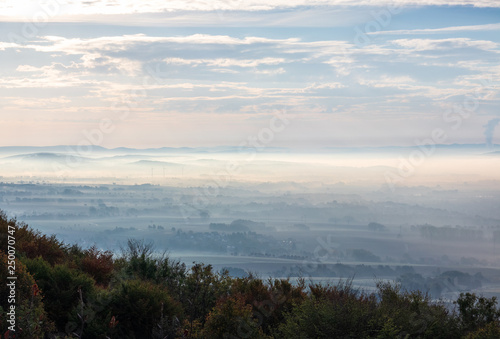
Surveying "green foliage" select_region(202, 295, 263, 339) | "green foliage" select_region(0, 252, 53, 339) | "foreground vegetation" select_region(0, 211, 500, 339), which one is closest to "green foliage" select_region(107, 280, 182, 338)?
"foreground vegetation" select_region(0, 211, 500, 339)

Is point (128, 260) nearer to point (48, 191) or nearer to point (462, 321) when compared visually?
point (462, 321)

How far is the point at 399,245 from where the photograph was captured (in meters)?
162

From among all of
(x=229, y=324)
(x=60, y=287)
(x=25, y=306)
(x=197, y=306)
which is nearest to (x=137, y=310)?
(x=60, y=287)

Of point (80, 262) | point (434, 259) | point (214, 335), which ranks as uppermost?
point (434, 259)

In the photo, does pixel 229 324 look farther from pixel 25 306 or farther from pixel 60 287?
pixel 60 287

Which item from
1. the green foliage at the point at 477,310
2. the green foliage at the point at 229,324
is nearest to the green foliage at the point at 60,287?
the green foliage at the point at 229,324

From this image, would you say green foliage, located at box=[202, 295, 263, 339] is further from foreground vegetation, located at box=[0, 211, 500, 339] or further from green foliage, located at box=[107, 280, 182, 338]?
green foliage, located at box=[107, 280, 182, 338]

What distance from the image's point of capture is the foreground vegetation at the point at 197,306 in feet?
29.0

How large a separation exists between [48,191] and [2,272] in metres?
117

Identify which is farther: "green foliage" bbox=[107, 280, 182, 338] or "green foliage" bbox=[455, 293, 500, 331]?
"green foliage" bbox=[455, 293, 500, 331]

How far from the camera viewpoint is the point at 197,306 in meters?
13.0

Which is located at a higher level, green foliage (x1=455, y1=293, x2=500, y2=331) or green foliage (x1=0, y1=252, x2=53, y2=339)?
A: green foliage (x1=455, y1=293, x2=500, y2=331)

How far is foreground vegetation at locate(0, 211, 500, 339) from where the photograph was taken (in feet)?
29.0

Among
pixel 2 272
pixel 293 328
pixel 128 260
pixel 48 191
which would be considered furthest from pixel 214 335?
Answer: pixel 48 191
